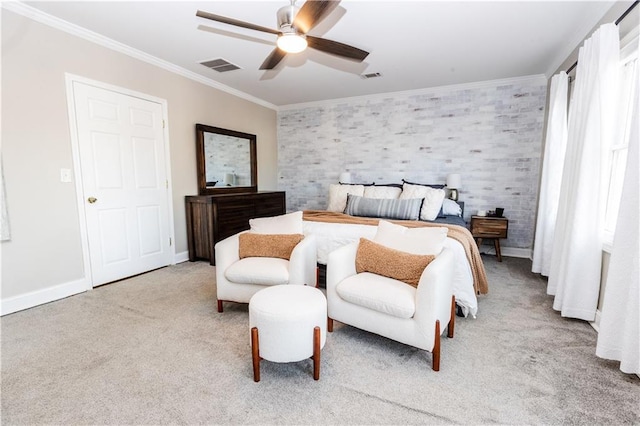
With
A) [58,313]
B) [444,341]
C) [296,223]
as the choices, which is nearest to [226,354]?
[296,223]

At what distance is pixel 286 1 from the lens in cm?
236

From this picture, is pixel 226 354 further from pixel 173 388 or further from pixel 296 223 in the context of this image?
pixel 296 223

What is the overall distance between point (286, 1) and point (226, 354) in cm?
266

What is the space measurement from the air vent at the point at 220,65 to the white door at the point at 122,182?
80 cm

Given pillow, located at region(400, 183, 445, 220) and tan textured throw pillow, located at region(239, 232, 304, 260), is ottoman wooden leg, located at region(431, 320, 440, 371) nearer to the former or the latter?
tan textured throw pillow, located at region(239, 232, 304, 260)

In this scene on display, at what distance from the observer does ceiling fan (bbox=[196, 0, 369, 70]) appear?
1837 millimetres

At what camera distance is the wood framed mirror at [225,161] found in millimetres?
4219

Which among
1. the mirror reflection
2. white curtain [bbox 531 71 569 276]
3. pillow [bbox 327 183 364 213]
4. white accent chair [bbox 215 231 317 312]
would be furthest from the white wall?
white curtain [bbox 531 71 569 276]

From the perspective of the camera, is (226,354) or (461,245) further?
(461,245)

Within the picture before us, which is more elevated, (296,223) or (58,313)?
(296,223)

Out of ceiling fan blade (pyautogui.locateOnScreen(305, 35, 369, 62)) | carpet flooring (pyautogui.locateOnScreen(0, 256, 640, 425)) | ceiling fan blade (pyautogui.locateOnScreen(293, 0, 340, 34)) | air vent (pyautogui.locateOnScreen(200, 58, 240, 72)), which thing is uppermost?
air vent (pyautogui.locateOnScreen(200, 58, 240, 72))

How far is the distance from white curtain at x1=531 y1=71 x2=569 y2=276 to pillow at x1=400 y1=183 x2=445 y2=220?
1.09 meters

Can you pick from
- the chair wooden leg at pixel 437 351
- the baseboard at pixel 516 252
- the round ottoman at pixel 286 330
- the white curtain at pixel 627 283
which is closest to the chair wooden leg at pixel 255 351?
the round ottoman at pixel 286 330

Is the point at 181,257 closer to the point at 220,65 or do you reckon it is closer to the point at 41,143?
the point at 41,143
